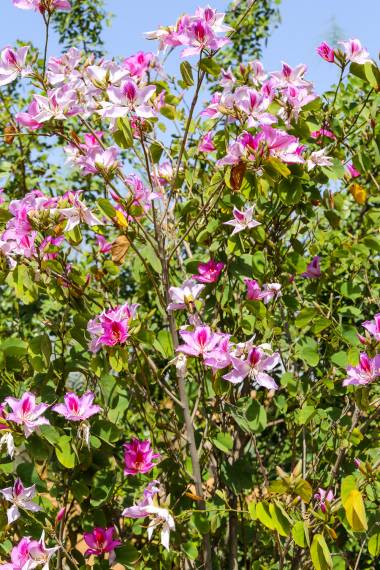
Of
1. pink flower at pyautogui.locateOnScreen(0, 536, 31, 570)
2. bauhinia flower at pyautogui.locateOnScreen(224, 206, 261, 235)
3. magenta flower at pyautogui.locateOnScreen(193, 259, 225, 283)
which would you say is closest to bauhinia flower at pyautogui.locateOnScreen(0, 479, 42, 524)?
pink flower at pyautogui.locateOnScreen(0, 536, 31, 570)

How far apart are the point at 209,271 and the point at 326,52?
2.36 feet

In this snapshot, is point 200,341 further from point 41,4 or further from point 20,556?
point 41,4

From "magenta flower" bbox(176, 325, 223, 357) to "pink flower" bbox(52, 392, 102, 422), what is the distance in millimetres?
294

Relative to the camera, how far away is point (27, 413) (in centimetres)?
187

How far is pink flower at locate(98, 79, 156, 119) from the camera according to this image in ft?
5.97

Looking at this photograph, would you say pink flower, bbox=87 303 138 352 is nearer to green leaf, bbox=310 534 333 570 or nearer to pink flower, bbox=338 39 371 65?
green leaf, bbox=310 534 333 570

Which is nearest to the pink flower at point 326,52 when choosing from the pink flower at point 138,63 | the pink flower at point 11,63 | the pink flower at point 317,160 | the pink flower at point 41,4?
the pink flower at point 317,160

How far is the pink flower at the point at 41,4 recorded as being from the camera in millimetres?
1974

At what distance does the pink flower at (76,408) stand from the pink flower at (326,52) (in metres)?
1.17

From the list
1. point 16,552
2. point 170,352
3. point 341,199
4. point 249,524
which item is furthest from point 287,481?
point 341,199

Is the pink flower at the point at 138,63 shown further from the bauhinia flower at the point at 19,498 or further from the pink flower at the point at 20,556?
the pink flower at the point at 20,556

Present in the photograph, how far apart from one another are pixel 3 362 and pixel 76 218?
1.55ft

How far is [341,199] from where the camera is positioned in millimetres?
2475

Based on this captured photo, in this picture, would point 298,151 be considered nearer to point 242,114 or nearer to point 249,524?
point 242,114
